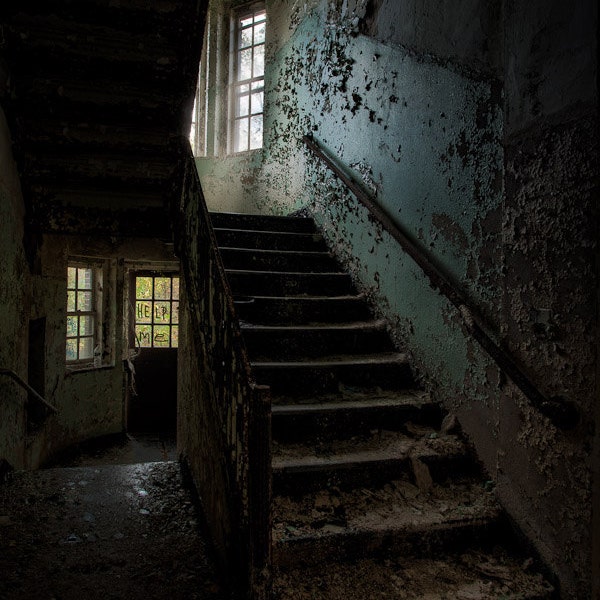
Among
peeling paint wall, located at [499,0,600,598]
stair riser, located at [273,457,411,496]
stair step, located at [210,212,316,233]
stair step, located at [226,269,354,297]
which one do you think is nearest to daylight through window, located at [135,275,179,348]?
stair step, located at [210,212,316,233]

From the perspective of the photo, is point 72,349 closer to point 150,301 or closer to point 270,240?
point 150,301

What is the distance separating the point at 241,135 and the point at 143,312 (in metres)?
3.10

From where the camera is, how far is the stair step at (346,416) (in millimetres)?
2602

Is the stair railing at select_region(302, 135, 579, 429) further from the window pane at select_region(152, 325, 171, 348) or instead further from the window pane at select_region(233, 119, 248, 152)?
the window pane at select_region(152, 325, 171, 348)

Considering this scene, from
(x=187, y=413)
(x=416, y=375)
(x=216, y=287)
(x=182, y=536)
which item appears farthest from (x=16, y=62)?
(x=416, y=375)

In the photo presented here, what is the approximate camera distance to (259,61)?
22.4 ft

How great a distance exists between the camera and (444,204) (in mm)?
2734

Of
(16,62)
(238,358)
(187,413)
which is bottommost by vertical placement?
(187,413)

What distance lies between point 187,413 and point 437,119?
2.38 m

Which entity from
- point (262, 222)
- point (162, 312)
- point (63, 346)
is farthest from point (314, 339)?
point (162, 312)

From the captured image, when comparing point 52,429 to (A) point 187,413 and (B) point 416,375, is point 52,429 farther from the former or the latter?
(B) point 416,375

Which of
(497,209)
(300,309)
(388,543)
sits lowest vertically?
(388,543)

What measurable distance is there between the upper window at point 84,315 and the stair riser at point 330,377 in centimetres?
396

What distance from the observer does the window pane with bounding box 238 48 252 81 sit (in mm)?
6926
